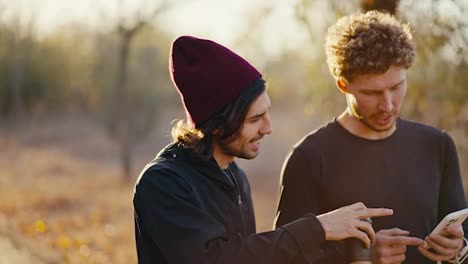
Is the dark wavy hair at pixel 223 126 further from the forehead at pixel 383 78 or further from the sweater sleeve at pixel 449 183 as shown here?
the sweater sleeve at pixel 449 183

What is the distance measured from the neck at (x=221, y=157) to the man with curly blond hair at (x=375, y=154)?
45 centimetres

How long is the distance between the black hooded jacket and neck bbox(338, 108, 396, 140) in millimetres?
843

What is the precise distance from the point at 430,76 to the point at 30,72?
26.2 m

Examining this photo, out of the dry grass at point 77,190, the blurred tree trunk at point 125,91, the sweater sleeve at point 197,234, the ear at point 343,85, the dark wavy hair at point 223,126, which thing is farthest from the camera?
the blurred tree trunk at point 125,91

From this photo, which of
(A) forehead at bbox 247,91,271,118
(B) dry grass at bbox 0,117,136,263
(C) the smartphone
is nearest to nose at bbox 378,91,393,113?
(C) the smartphone

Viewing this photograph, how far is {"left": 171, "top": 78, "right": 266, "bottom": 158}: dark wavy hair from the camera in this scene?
272cm

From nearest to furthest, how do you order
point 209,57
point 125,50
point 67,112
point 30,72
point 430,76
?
point 209,57
point 430,76
point 125,50
point 30,72
point 67,112

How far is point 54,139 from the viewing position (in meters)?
27.8

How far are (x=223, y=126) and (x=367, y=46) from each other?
834mm

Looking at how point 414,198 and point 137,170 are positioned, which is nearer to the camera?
point 414,198

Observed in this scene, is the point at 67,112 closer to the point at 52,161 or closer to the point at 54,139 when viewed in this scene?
the point at 54,139

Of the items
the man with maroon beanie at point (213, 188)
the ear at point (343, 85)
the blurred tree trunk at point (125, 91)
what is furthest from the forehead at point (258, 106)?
the blurred tree trunk at point (125, 91)

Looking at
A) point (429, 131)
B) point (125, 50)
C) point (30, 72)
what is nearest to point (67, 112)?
point (30, 72)

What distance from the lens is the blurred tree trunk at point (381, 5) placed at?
6105 mm
